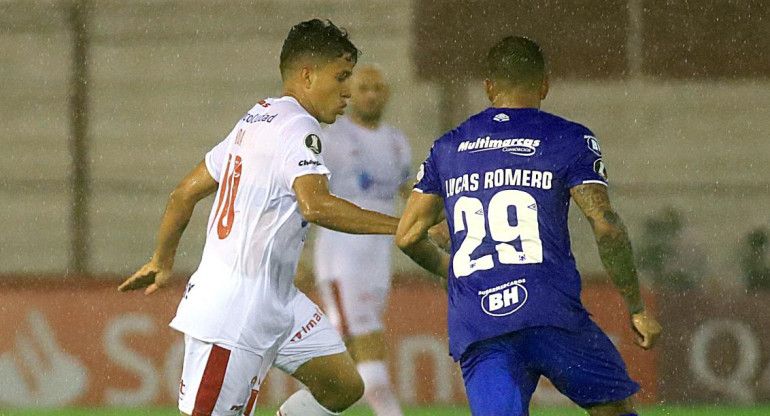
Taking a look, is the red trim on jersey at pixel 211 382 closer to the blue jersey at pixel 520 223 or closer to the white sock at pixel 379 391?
the blue jersey at pixel 520 223

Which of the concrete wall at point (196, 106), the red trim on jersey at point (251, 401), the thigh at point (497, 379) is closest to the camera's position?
the thigh at point (497, 379)

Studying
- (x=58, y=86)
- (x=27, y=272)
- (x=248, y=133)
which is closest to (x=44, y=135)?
(x=58, y=86)

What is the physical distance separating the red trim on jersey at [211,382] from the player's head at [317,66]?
976 mm

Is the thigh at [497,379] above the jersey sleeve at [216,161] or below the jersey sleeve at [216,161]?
below

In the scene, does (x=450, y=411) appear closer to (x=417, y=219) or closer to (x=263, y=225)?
(x=263, y=225)

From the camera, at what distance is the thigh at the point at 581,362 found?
477cm

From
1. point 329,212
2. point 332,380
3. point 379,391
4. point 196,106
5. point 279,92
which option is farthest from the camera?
point 196,106

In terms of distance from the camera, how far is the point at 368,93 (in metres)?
8.55

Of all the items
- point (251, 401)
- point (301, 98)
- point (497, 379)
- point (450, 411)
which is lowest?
point (450, 411)

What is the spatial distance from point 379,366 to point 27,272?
6.48m

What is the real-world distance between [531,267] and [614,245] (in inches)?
10.6

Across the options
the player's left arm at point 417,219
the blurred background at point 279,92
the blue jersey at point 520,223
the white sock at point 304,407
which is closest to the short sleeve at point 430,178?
the player's left arm at point 417,219

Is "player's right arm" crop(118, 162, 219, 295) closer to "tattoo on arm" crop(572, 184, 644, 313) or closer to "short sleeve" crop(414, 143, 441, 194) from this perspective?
"short sleeve" crop(414, 143, 441, 194)

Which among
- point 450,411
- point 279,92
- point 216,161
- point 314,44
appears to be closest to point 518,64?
point 314,44
